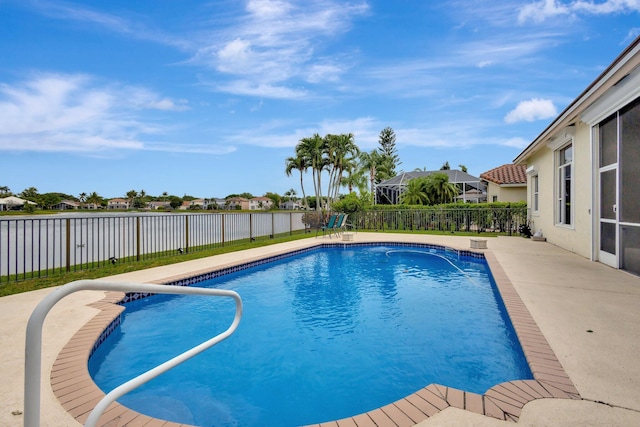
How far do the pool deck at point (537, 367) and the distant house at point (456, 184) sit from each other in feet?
77.3

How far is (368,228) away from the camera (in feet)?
63.2

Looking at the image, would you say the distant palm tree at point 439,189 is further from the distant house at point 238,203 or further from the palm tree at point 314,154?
the distant house at point 238,203

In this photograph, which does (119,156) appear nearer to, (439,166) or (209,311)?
(209,311)

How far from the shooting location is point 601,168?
746 cm

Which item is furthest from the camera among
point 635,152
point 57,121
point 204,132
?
point 204,132

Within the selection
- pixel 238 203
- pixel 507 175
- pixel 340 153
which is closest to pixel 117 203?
pixel 238 203

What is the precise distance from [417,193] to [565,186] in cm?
1301

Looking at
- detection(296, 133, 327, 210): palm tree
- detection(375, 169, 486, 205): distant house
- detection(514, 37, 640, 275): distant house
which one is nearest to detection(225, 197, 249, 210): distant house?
detection(296, 133, 327, 210): palm tree

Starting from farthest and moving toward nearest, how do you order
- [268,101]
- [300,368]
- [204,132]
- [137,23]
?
1. [204,132]
2. [268,101]
3. [137,23]
4. [300,368]

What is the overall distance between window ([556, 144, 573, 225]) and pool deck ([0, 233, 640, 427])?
457cm

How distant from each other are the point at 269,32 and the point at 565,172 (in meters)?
11.4

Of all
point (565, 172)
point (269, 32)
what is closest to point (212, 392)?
point (565, 172)

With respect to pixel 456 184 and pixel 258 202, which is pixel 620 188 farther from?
pixel 258 202

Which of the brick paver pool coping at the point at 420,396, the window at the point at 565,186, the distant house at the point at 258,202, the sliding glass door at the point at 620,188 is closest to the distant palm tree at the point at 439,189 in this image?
the window at the point at 565,186
